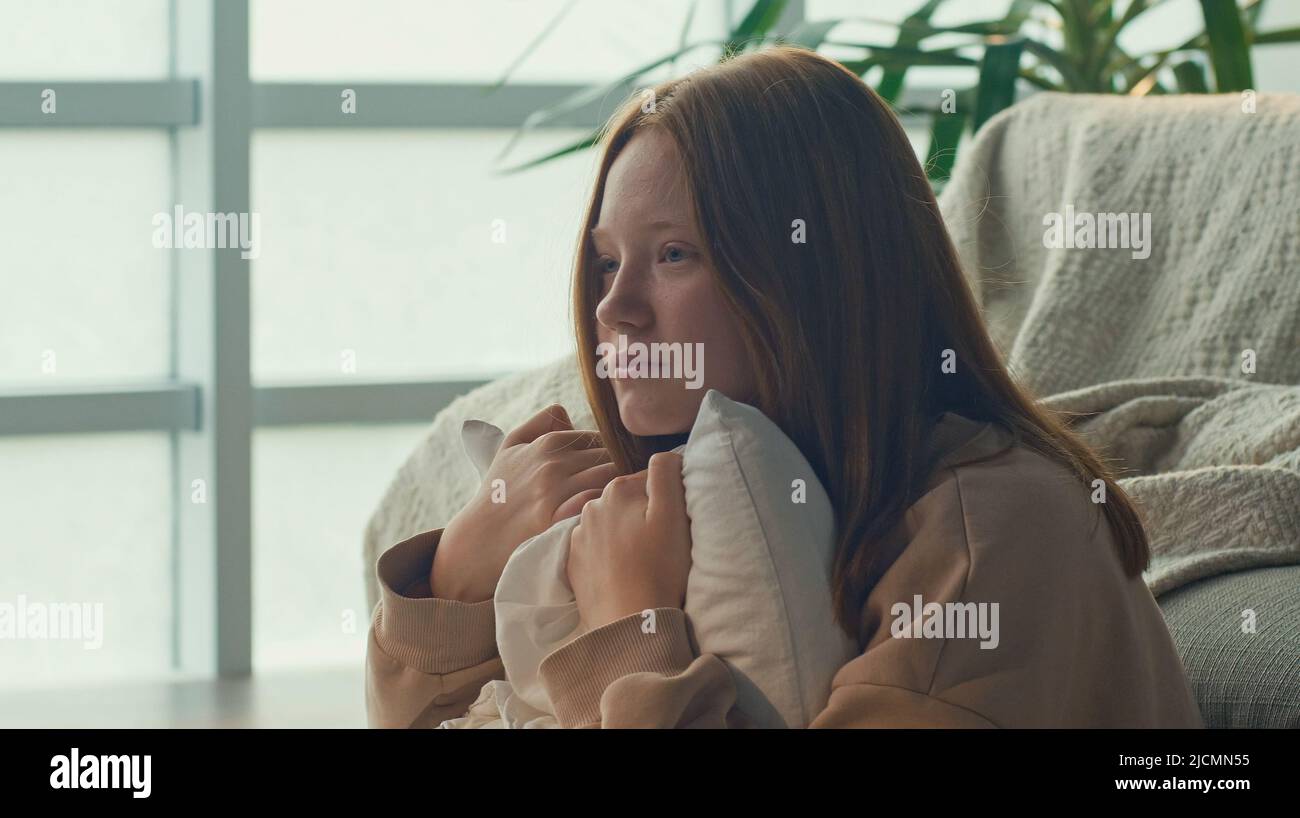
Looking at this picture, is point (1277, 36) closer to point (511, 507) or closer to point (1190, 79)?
point (1190, 79)

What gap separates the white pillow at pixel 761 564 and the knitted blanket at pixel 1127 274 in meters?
0.77

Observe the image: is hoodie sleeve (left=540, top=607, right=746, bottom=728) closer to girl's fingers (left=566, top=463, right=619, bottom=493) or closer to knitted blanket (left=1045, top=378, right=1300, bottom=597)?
girl's fingers (left=566, top=463, right=619, bottom=493)

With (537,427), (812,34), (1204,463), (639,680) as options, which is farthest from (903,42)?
(639,680)

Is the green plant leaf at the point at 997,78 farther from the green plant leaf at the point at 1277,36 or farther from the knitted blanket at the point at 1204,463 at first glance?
the knitted blanket at the point at 1204,463

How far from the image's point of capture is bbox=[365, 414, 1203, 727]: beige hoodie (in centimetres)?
71

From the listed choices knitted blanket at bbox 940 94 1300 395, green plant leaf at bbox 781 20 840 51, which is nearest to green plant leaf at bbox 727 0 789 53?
green plant leaf at bbox 781 20 840 51

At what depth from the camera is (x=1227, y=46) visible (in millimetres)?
1998

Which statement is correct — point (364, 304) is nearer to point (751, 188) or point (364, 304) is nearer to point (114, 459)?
point (114, 459)

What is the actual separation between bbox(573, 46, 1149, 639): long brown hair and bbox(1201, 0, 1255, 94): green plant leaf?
4.48ft

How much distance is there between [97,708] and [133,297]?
82cm

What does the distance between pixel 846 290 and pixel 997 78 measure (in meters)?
1.41

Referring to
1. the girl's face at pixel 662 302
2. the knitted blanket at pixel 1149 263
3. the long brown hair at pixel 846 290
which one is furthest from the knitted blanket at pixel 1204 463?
the girl's face at pixel 662 302
